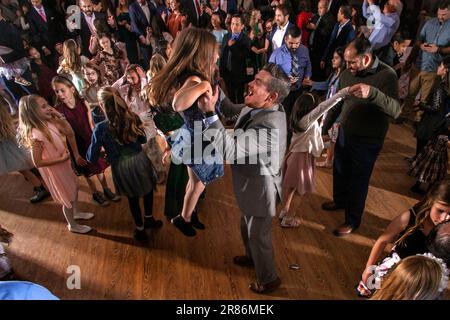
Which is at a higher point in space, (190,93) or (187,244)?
(190,93)

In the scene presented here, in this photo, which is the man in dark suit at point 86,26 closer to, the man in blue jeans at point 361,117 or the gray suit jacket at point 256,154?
the man in blue jeans at point 361,117

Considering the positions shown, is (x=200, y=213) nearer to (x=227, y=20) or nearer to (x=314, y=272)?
(x=314, y=272)

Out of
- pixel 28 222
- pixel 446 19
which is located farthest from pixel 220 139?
pixel 446 19

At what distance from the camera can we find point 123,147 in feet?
8.39

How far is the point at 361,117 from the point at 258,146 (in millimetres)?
1158

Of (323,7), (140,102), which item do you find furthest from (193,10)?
(140,102)

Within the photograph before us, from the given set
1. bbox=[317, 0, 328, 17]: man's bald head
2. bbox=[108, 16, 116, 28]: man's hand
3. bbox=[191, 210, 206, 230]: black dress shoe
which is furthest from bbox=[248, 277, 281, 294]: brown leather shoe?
bbox=[108, 16, 116, 28]: man's hand

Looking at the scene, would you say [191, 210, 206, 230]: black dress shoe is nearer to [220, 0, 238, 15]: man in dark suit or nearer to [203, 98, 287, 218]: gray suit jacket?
[203, 98, 287, 218]: gray suit jacket

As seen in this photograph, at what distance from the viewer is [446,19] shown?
4461 mm

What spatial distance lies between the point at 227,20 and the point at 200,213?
140 inches

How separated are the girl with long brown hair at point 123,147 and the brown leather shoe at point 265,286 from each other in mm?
1085

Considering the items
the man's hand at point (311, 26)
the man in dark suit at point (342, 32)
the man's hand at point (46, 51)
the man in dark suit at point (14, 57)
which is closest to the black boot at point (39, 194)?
the man in dark suit at point (14, 57)

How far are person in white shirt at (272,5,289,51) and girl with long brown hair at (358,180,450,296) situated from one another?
3.24 meters

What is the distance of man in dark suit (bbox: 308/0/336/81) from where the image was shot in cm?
505
